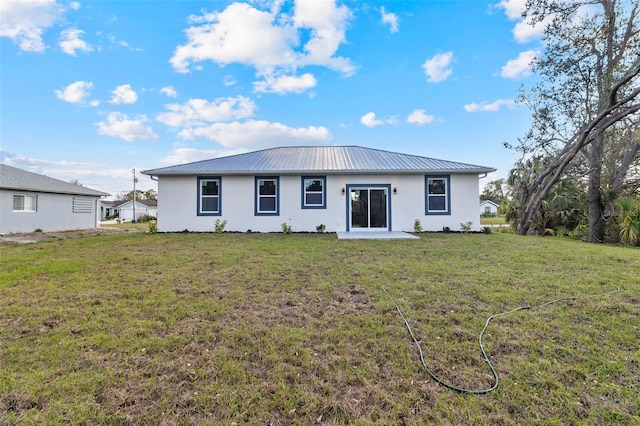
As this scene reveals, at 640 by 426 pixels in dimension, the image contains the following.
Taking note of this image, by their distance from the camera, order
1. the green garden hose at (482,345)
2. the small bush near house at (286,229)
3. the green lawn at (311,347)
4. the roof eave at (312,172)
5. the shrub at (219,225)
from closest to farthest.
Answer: the green lawn at (311,347) → the green garden hose at (482,345) → the roof eave at (312,172) → the small bush near house at (286,229) → the shrub at (219,225)

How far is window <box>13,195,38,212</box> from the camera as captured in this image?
570 inches

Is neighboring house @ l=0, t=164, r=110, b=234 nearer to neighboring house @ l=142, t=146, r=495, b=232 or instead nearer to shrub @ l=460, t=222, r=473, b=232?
neighboring house @ l=142, t=146, r=495, b=232

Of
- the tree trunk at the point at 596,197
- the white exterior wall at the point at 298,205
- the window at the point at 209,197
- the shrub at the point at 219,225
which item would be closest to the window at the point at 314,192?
the white exterior wall at the point at 298,205

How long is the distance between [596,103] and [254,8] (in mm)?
15640

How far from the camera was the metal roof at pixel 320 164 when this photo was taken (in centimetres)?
1176

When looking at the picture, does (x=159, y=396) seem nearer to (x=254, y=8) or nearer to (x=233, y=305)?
(x=233, y=305)

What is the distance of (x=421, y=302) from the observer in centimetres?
378

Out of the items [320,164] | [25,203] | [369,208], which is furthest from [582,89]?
[25,203]

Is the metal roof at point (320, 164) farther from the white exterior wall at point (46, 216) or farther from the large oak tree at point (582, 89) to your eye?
the white exterior wall at point (46, 216)

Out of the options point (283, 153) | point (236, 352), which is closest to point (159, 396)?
point (236, 352)

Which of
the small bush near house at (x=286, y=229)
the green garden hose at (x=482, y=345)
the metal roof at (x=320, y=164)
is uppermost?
the metal roof at (x=320, y=164)

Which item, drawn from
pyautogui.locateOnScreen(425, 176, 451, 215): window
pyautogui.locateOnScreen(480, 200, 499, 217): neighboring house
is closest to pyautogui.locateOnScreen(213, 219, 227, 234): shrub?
pyautogui.locateOnScreen(425, 176, 451, 215): window

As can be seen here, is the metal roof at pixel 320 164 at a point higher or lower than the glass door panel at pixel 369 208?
higher

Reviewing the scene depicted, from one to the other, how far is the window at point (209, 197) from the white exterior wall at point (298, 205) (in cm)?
18
